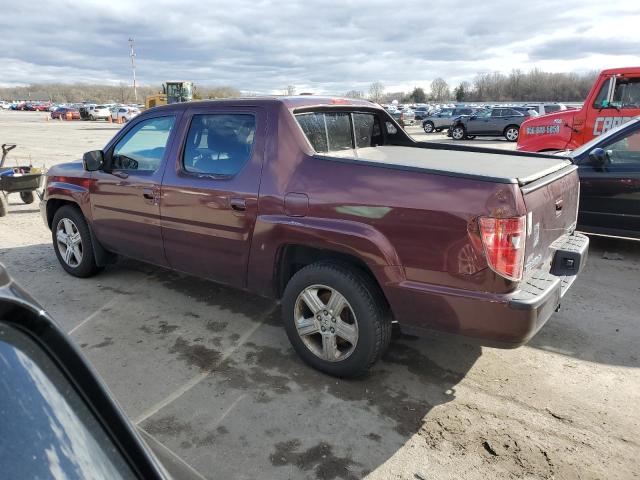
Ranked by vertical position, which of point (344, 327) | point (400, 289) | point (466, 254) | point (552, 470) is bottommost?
point (552, 470)

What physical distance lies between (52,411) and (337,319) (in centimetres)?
235

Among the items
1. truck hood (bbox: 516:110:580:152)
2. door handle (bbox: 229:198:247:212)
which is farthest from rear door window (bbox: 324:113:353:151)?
truck hood (bbox: 516:110:580:152)

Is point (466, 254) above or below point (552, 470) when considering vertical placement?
above

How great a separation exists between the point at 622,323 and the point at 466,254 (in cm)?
243

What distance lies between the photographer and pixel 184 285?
5266 millimetres

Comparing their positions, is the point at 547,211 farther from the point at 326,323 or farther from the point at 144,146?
the point at 144,146

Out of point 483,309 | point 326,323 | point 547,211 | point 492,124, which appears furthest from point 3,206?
point 492,124

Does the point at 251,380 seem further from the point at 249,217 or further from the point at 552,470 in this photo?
the point at 552,470

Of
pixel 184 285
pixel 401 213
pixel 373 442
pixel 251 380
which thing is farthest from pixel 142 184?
pixel 373 442

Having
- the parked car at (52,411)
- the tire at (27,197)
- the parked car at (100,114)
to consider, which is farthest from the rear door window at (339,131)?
the parked car at (100,114)

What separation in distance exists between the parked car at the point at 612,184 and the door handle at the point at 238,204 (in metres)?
4.50

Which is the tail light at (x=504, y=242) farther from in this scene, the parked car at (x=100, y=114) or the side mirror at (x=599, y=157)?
the parked car at (x=100, y=114)

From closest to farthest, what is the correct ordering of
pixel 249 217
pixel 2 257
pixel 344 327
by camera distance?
pixel 344 327
pixel 249 217
pixel 2 257

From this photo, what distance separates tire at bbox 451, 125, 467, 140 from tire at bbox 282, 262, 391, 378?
25386 millimetres
